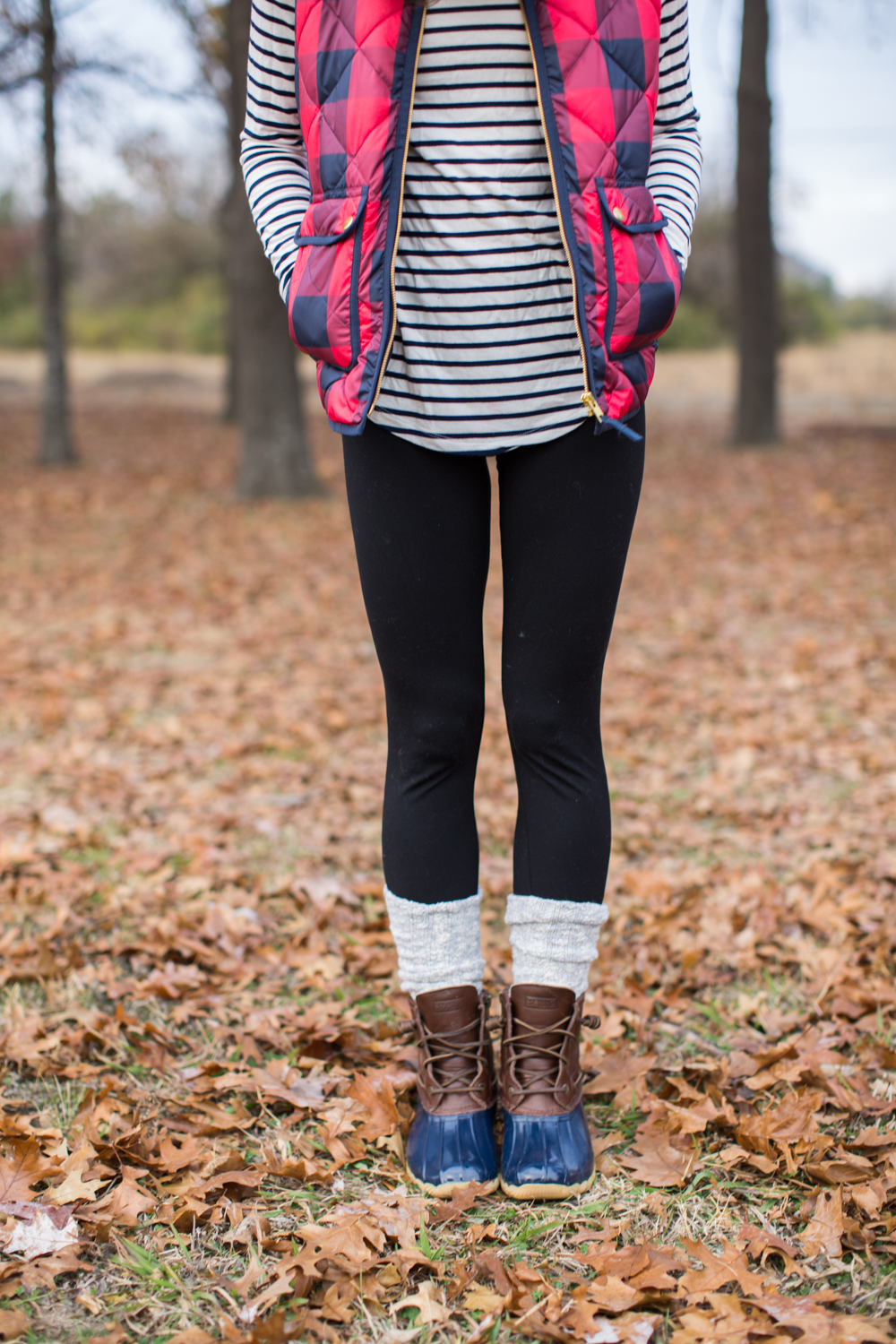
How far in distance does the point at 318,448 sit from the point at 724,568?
303 inches

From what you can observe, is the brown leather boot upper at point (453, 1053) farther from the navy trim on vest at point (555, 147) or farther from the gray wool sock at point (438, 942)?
the navy trim on vest at point (555, 147)

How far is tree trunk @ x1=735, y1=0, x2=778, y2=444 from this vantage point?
10.7m

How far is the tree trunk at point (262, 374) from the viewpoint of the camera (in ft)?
30.3

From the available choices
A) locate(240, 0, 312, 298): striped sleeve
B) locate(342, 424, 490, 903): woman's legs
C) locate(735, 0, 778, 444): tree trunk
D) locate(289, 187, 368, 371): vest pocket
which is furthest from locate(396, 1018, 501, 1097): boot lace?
locate(735, 0, 778, 444): tree trunk

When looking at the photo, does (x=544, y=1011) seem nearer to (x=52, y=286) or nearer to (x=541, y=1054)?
(x=541, y=1054)

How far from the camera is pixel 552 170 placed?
56.8 inches

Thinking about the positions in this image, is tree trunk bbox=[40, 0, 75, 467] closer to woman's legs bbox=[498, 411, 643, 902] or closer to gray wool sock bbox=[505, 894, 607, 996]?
woman's legs bbox=[498, 411, 643, 902]

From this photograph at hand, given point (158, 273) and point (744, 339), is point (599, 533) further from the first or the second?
point (158, 273)

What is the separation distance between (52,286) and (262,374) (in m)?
4.05

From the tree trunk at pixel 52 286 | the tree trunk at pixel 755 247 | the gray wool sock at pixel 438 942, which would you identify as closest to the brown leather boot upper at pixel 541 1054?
the gray wool sock at pixel 438 942

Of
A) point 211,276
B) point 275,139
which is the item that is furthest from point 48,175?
point 211,276

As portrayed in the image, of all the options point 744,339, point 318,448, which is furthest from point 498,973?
point 318,448

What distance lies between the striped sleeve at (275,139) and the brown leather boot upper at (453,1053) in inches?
45.0

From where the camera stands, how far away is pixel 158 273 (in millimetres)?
37969
